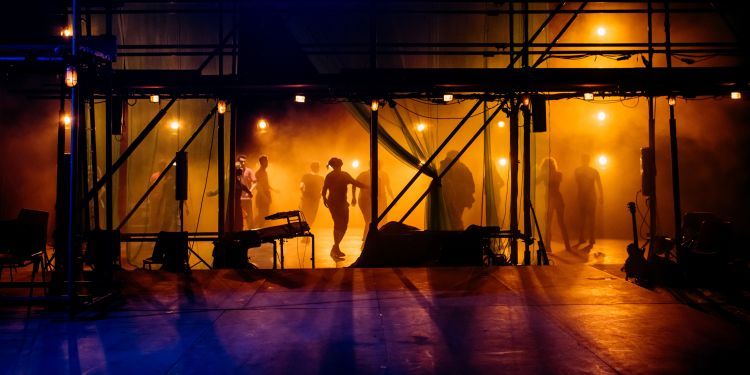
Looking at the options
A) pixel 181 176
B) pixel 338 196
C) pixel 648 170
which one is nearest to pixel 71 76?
pixel 181 176

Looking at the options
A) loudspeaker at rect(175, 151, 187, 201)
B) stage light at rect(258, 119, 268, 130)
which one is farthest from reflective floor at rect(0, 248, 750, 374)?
stage light at rect(258, 119, 268, 130)

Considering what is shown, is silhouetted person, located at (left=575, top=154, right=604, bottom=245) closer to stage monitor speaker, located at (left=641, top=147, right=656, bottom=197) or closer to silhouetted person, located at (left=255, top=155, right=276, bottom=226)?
stage monitor speaker, located at (left=641, top=147, right=656, bottom=197)

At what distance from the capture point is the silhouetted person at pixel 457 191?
9703mm

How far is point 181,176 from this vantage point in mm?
8219

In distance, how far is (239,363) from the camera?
389cm

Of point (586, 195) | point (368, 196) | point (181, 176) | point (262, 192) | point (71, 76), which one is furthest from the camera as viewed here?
point (262, 192)

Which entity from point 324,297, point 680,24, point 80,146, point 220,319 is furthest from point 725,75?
point 80,146

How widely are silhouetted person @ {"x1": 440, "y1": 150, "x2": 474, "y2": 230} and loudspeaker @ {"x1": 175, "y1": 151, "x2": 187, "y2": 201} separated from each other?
477cm

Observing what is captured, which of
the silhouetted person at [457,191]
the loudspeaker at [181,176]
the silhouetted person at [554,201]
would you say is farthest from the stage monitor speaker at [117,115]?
the silhouetted person at [554,201]

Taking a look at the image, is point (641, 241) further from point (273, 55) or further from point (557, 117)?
point (273, 55)

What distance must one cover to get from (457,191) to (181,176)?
16.9 feet

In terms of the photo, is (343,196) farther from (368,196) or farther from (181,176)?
(181,176)

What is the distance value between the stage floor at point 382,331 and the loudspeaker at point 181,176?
172 centimetres

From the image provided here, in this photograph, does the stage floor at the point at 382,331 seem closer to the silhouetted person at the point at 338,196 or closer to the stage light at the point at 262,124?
the silhouetted person at the point at 338,196
